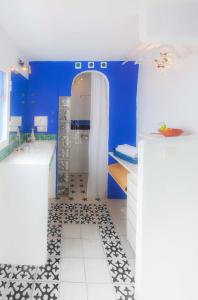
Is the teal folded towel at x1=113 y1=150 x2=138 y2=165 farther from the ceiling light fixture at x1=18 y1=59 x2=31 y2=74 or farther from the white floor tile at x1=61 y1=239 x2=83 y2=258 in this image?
the ceiling light fixture at x1=18 y1=59 x2=31 y2=74

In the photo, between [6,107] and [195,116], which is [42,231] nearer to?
[6,107]

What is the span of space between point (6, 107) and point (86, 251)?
1.88 m

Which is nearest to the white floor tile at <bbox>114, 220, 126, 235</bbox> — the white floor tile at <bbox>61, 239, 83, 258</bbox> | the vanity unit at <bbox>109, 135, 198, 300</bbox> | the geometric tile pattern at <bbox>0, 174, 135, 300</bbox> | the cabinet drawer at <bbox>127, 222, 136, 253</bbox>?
the geometric tile pattern at <bbox>0, 174, 135, 300</bbox>

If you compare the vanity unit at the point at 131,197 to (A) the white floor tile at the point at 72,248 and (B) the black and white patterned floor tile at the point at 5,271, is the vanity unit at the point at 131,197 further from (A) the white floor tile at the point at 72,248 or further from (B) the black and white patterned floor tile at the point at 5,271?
(B) the black and white patterned floor tile at the point at 5,271

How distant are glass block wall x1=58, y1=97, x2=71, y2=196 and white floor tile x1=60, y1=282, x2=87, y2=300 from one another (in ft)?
7.37

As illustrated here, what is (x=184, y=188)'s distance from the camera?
171 cm

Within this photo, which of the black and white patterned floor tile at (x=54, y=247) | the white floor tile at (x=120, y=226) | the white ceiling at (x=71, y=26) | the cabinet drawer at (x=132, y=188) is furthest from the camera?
the white floor tile at (x=120, y=226)

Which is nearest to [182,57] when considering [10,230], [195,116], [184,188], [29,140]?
[195,116]

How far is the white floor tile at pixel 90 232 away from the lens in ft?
9.80

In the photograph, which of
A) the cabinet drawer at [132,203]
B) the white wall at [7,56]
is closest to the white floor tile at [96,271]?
the cabinet drawer at [132,203]

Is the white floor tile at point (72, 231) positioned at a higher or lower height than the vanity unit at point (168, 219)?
lower

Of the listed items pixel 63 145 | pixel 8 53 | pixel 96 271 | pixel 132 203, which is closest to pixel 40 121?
pixel 63 145

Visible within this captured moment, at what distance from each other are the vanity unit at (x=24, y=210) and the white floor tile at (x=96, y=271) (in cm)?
44

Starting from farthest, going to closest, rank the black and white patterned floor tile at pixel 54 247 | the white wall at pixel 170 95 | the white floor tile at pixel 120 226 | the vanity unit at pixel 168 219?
the white floor tile at pixel 120 226, the black and white patterned floor tile at pixel 54 247, the white wall at pixel 170 95, the vanity unit at pixel 168 219
